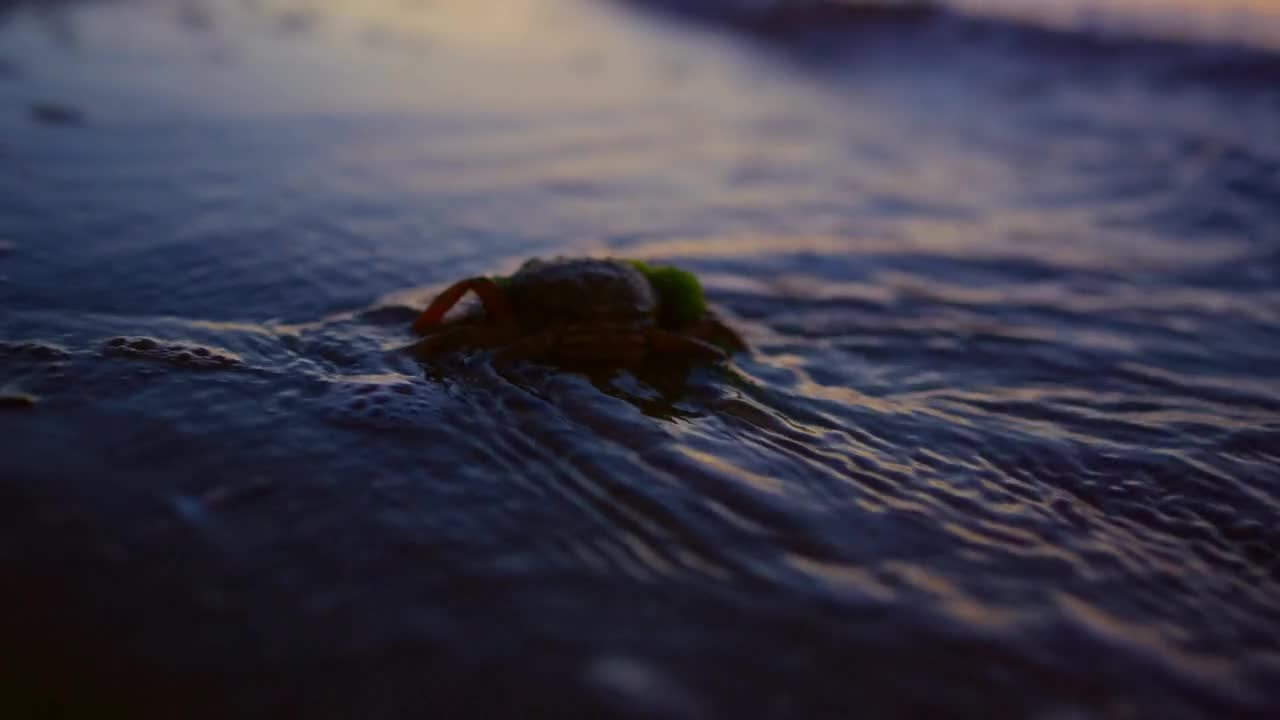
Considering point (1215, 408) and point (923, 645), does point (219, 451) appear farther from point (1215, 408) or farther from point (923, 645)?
point (1215, 408)

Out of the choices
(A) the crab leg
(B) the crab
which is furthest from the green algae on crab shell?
(A) the crab leg

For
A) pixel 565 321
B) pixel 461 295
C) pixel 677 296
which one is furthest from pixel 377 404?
pixel 677 296

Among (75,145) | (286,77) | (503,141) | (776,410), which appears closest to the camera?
(776,410)

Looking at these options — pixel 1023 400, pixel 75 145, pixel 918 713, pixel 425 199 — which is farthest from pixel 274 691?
pixel 75 145

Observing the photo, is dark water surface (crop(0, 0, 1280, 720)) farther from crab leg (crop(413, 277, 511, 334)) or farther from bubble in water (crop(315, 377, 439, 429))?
crab leg (crop(413, 277, 511, 334))

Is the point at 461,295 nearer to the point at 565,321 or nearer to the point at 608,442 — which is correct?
the point at 565,321

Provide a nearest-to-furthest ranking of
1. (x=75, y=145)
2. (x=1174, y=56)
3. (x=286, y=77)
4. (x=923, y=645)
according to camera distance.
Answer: (x=923, y=645) < (x=75, y=145) < (x=286, y=77) < (x=1174, y=56)
